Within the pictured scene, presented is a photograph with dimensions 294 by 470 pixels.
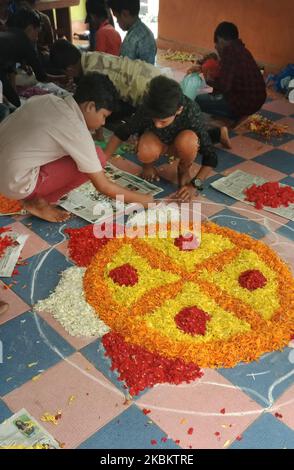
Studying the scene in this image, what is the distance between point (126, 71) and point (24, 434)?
8.34ft

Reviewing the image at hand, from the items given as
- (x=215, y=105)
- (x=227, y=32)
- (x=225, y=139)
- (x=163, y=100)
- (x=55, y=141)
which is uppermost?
(x=227, y=32)

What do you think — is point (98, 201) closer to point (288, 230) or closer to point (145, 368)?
point (288, 230)

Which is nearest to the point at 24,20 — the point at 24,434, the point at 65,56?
the point at 65,56

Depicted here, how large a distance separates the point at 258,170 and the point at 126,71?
48.9 inches

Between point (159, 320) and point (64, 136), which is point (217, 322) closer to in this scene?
point (159, 320)

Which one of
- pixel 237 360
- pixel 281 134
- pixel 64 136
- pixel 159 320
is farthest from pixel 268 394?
pixel 281 134

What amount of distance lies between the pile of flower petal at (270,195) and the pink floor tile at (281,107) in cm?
169

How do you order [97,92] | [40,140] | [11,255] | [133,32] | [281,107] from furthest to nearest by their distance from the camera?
[281,107] < [133,32] < [11,255] < [40,140] < [97,92]

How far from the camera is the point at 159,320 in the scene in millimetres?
1995

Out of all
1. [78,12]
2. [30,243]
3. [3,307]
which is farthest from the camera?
[78,12]

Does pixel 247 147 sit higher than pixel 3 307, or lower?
higher

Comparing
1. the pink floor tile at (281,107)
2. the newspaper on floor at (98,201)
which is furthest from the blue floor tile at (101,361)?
the pink floor tile at (281,107)

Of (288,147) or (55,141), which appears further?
(288,147)

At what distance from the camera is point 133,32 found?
3.73m
